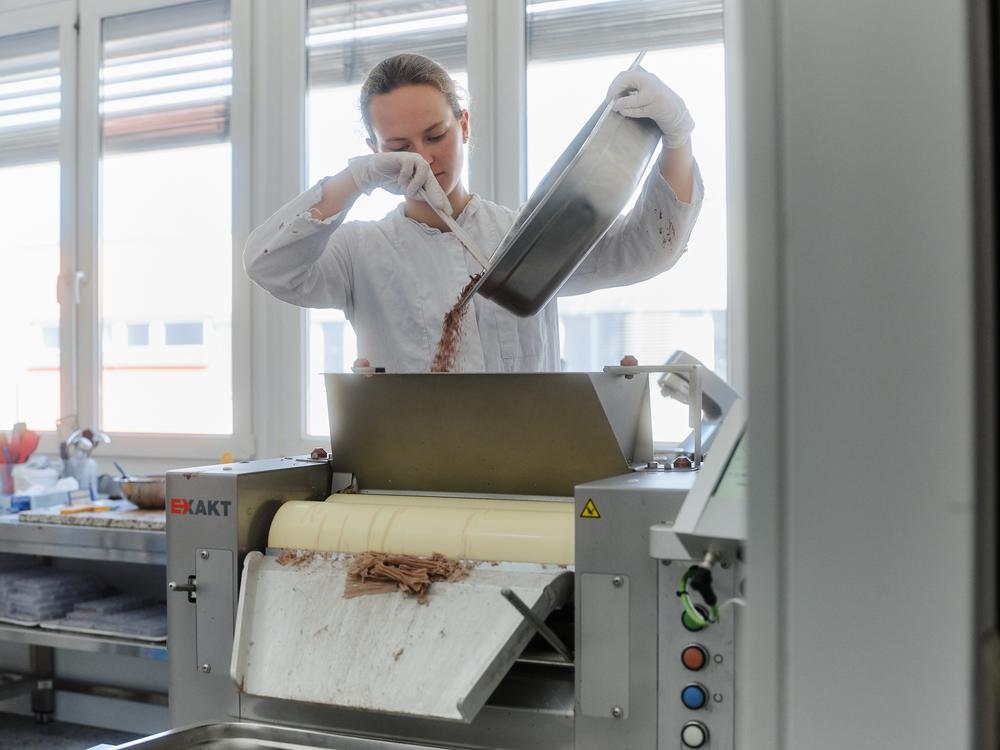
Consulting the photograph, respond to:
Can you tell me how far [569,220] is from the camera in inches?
46.4

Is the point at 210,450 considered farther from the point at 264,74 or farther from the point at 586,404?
the point at 586,404

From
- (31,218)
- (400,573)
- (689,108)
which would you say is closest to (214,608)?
(400,573)

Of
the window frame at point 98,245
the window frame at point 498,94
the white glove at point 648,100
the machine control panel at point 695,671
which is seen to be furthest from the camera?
the window frame at point 98,245

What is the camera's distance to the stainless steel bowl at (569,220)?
117 cm

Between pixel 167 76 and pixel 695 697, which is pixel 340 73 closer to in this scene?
pixel 167 76

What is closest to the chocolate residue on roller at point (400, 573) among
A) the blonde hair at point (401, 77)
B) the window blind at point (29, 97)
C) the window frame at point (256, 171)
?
the blonde hair at point (401, 77)

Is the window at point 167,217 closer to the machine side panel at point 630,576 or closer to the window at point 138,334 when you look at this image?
the window at point 138,334

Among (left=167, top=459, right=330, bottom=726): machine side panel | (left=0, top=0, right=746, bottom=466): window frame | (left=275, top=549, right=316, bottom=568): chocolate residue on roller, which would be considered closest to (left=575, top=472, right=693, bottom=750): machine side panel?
(left=275, top=549, right=316, bottom=568): chocolate residue on roller

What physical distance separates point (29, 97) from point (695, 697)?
3.47 m

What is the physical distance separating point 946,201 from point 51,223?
3681mm

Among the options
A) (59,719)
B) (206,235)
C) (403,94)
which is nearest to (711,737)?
(403,94)

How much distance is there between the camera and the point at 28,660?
334 centimetres

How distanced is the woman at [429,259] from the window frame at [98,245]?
129cm

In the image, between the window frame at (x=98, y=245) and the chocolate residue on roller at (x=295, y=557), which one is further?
the window frame at (x=98, y=245)
